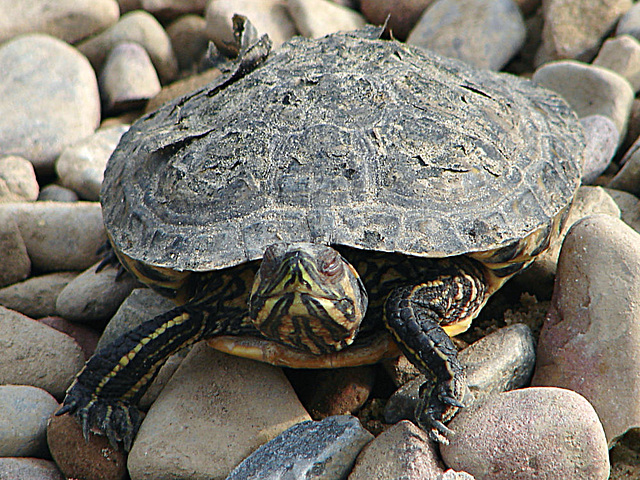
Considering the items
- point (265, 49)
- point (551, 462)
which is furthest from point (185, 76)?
point (551, 462)

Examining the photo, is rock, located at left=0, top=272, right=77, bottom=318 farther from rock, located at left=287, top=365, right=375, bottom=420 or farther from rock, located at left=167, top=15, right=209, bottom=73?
rock, located at left=167, top=15, right=209, bottom=73

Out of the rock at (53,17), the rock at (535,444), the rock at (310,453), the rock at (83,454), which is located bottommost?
the rock at (83,454)

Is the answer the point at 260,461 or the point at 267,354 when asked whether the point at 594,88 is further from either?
the point at 260,461

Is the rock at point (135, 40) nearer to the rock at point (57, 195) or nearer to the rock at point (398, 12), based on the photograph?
the rock at point (57, 195)

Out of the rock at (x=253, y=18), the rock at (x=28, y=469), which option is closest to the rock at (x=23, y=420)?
the rock at (x=28, y=469)

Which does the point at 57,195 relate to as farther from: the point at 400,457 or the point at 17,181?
the point at 400,457

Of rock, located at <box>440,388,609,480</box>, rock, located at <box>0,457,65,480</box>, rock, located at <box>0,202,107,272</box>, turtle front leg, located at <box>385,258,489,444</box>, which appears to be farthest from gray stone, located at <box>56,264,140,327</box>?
rock, located at <box>440,388,609,480</box>

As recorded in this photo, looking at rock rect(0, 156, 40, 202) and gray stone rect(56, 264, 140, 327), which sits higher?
rock rect(0, 156, 40, 202)
